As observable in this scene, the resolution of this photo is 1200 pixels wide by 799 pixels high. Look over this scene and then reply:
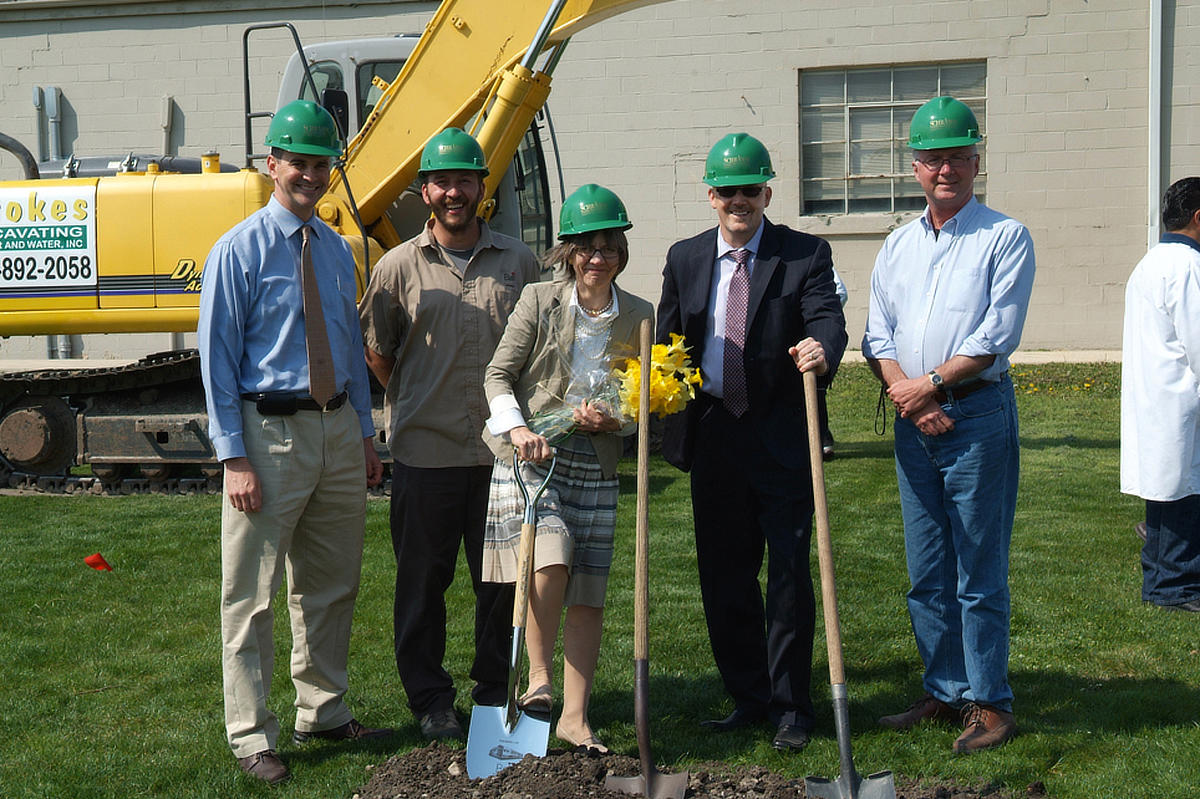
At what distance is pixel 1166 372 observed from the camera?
6.25 m

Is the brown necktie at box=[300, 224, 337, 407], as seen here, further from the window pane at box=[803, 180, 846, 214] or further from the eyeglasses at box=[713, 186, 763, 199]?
the window pane at box=[803, 180, 846, 214]

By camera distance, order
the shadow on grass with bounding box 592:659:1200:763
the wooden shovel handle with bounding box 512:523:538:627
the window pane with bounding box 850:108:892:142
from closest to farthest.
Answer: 1. the wooden shovel handle with bounding box 512:523:538:627
2. the shadow on grass with bounding box 592:659:1200:763
3. the window pane with bounding box 850:108:892:142

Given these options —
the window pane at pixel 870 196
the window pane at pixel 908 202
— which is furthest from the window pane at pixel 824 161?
the window pane at pixel 908 202

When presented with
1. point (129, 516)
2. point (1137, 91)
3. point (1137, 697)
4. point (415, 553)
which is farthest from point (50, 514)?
point (1137, 91)

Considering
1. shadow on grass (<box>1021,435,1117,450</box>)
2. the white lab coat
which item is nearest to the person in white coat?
the white lab coat

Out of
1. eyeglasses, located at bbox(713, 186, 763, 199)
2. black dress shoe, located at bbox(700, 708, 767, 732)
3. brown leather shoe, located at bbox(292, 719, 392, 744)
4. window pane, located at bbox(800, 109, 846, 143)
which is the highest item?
window pane, located at bbox(800, 109, 846, 143)

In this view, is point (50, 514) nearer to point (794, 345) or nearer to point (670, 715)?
point (670, 715)

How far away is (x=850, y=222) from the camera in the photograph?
16.9 meters

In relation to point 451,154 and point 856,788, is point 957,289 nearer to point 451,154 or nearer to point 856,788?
point 856,788

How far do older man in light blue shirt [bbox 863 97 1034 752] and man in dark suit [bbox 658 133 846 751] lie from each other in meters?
0.29

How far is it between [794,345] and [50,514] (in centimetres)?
700

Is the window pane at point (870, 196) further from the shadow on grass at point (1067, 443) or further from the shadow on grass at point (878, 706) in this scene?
the shadow on grass at point (878, 706)

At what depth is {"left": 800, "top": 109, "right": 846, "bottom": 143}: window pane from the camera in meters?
16.9

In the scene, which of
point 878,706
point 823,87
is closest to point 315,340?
point 878,706
